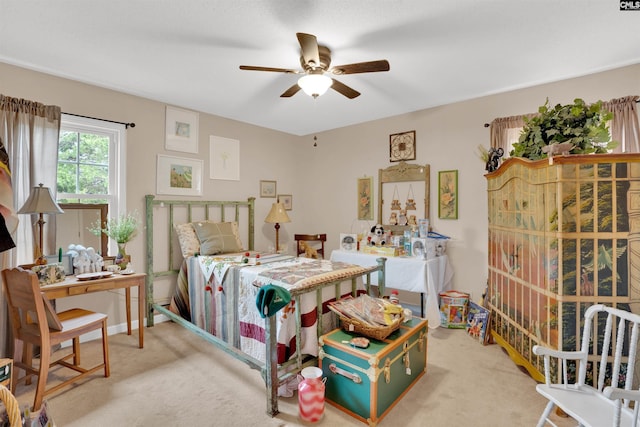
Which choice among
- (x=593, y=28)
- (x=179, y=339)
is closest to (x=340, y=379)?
(x=179, y=339)

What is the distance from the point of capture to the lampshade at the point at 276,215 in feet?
14.9

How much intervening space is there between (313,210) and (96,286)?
3.24 m

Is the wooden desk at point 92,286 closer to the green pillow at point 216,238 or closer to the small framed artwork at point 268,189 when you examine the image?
the green pillow at point 216,238

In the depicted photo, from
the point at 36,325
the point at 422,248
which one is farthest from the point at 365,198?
the point at 36,325

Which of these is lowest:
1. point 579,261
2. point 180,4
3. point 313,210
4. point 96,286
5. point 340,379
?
point 340,379

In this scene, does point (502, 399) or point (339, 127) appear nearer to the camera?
point (502, 399)

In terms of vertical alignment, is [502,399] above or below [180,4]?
below

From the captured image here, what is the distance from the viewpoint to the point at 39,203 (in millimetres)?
2543

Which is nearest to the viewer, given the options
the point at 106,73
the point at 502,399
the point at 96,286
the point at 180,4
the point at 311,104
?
the point at 180,4

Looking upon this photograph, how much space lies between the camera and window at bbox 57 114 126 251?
3094 millimetres

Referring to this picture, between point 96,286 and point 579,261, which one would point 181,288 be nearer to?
point 96,286

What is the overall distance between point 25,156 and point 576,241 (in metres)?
4.33

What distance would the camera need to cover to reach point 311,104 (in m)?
3.82

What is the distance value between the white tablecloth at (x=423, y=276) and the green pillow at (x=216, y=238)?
1619 millimetres
